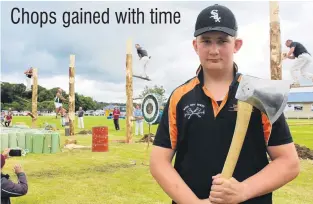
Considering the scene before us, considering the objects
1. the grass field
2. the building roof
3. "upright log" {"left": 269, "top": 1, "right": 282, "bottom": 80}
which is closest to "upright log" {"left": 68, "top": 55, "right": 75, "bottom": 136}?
the grass field

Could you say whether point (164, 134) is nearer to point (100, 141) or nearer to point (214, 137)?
point (214, 137)

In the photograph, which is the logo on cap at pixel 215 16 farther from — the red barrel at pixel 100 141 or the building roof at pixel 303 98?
the building roof at pixel 303 98

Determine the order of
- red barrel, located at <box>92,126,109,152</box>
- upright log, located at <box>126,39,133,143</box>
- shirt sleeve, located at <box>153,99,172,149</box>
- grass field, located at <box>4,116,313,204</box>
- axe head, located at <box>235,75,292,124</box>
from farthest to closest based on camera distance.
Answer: upright log, located at <box>126,39,133,143</box>, red barrel, located at <box>92,126,109,152</box>, grass field, located at <box>4,116,313,204</box>, shirt sleeve, located at <box>153,99,172,149</box>, axe head, located at <box>235,75,292,124</box>

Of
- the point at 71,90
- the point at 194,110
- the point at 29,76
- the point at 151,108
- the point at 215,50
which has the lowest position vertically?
the point at 194,110

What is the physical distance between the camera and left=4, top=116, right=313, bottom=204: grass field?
18.2 ft

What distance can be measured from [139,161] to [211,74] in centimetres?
740

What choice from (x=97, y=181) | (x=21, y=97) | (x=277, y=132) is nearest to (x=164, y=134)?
(x=277, y=132)

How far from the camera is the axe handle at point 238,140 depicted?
1.54 m

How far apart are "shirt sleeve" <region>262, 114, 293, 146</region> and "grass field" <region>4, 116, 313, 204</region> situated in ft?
12.9

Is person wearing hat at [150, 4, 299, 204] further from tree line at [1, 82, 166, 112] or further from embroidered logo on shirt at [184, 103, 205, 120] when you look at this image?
tree line at [1, 82, 166, 112]

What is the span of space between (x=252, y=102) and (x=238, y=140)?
0.54 ft

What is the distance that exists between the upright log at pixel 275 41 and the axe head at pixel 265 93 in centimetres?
770

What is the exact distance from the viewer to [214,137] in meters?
1.66

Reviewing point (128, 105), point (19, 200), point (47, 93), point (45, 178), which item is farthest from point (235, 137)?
point (47, 93)
